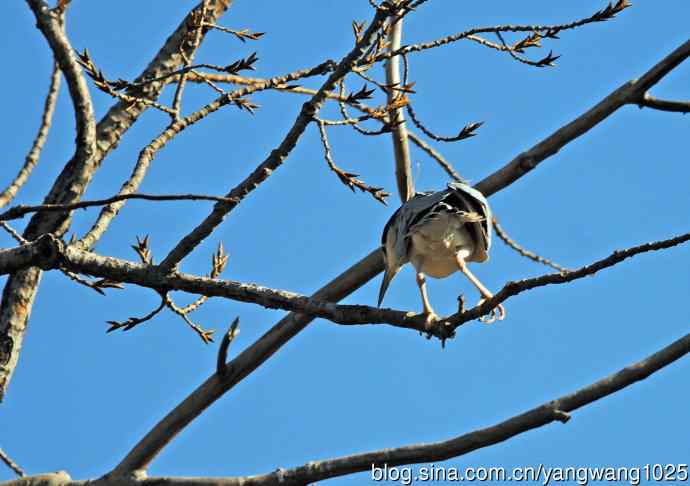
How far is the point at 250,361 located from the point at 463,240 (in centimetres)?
134

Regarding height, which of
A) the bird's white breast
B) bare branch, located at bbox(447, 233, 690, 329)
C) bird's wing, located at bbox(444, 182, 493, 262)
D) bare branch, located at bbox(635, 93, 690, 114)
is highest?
bare branch, located at bbox(635, 93, 690, 114)

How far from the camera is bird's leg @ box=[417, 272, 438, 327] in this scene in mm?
4234

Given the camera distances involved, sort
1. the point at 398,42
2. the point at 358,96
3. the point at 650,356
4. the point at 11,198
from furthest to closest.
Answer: the point at 398,42 < the point at 11,198 < the point at 358,96 < the point at 650,356

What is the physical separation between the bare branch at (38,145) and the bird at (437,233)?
1.89m

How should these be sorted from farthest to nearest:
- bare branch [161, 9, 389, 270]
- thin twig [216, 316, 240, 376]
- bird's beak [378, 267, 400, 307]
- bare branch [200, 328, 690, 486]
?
bird's beak [378, 267, 400, 307] < thin twig [216, 316, 240, 376] < bare branch [161, 9, 389, 270] < bare branch [200, 328, 690, 486]

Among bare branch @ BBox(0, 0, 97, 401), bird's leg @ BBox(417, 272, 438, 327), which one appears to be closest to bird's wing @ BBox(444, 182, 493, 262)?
bird's leg @ BBox(417, 272, 438, 327)

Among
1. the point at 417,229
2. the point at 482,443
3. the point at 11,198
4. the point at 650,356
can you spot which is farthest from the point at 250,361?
the point at 650,356

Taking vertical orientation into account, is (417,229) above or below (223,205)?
above

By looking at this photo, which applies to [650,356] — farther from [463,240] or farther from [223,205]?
[463,240]

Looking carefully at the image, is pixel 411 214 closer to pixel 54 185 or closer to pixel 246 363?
pixel 246 363

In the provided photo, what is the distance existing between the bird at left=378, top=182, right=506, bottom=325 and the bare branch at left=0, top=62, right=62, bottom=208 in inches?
74.6

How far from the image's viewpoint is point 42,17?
15.4ft

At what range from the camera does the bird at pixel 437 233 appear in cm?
514

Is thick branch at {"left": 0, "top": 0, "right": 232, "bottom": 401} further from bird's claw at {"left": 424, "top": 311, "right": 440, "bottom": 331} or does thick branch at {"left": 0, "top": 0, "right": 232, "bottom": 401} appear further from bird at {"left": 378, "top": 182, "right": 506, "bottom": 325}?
bird's claw at {"left": 424, "top": 311, "right": 440, "bottom": 331}
